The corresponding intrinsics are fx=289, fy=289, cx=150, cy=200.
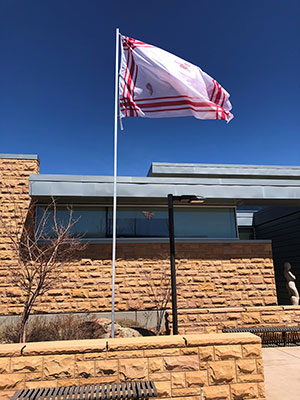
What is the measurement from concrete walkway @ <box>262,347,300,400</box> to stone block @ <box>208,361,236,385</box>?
0.87 m

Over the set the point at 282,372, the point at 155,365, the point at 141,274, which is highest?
the point at 141,274

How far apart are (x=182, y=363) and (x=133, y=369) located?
74 cm

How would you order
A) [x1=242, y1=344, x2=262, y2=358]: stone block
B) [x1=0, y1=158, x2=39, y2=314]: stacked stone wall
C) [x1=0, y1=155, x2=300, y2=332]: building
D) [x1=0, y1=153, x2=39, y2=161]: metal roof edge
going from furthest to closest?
[x1=0, y1=153, x2=39, y2=161]: metal roof edge < [x1=0, y1=158, x2=39, y2=314]: stacked stone wall < [x1=0, y1=155, x2=300, y2=332]: building < [x1=242, y1=344, x2=262, y2=358]: stone block

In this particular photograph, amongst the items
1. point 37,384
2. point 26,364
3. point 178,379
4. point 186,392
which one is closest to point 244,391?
point 186,392

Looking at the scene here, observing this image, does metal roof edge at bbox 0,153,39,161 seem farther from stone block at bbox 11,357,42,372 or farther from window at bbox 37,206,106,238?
stone block at bbox 11,357,42,372

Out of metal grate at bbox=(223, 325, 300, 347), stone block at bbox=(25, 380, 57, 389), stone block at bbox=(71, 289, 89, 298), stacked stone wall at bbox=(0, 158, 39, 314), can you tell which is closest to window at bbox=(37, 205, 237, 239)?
stacked stone wall at bbox=(0, 158, 39, 314)

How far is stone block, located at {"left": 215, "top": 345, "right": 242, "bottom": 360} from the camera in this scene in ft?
14.7

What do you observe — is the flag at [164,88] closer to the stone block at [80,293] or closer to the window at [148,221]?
the window at [148,221]

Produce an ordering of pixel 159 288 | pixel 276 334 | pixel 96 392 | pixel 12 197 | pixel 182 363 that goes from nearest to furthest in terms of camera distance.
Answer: pixel 96 392 < pixel 182 363 < pixel 276 334 < pixel 159 288 < pixel 12 197

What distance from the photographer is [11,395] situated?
3986 millimetres

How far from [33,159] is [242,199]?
7.92 m

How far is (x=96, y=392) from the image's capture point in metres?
3.85

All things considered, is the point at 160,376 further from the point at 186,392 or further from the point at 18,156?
the point at 18,156

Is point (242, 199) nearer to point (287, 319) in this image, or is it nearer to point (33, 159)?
point (287, 319)
